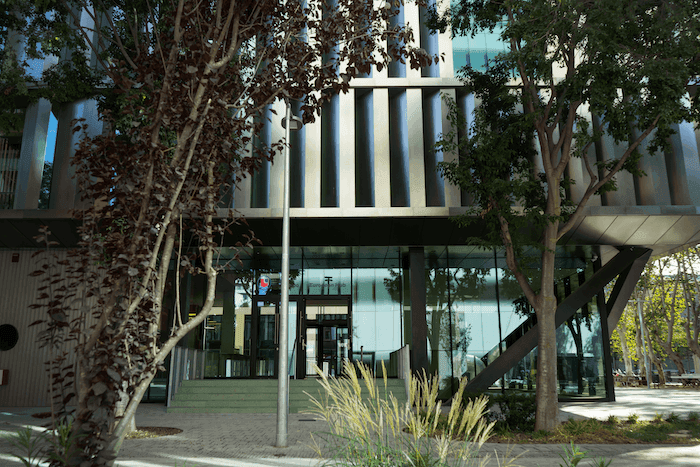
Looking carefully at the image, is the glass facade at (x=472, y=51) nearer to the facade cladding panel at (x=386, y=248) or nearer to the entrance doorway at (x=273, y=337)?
the facade cladding panel at (x=386, y=248)

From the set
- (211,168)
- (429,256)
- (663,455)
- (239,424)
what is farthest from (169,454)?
(429,256)

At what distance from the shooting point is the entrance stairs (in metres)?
12.4

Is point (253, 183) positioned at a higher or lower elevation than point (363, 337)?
higher

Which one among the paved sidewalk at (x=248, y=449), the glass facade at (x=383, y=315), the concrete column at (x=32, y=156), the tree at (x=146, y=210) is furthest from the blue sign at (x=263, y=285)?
the tree at (x=146, y=210)

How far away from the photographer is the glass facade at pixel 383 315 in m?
14.7

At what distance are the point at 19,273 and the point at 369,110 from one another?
1099 centimetres

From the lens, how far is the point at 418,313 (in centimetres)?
Answer: 1405

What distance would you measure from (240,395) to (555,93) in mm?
10158

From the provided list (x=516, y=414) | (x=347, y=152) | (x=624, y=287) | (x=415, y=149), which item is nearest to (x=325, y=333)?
(x=347, y=152)

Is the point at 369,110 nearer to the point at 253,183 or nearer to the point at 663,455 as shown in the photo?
the point at 253,183

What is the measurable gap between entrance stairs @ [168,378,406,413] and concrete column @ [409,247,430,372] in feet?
2.72

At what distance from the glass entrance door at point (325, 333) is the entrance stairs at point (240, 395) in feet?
5.46

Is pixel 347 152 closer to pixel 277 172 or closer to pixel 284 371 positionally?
pixel 277 172

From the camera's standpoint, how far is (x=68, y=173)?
1330 centimetres
